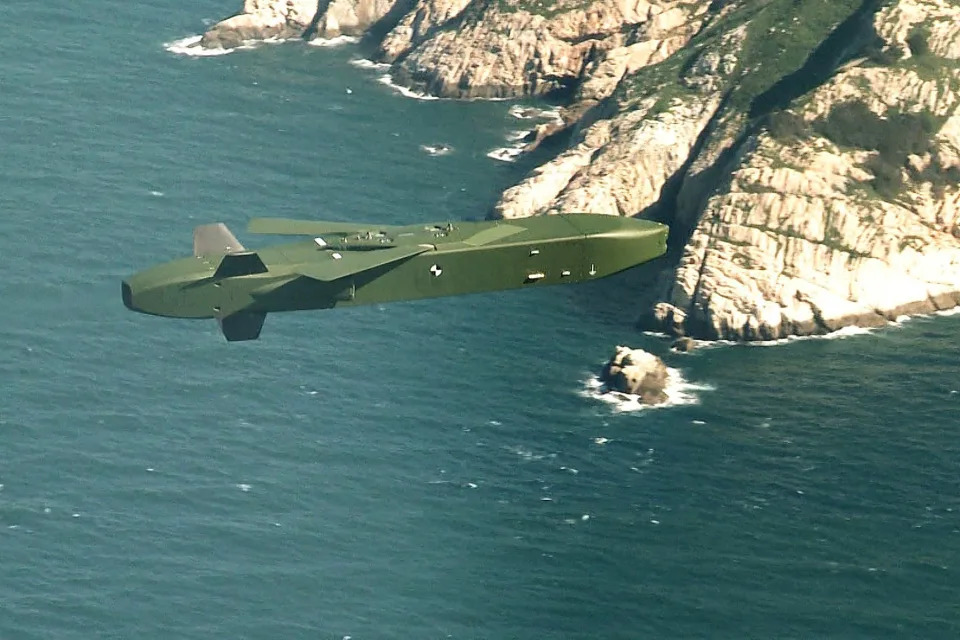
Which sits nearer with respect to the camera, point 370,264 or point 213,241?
point 370,264

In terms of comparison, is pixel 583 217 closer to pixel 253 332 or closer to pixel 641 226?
pixel 641 226

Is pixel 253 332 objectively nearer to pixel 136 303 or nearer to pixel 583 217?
pixel 136 303

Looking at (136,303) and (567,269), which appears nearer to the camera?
(136,303)

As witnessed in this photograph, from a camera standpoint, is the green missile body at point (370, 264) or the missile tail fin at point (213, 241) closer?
the green missile body at point (370, 264)

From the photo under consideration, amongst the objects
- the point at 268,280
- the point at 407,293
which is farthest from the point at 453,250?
the point at 268,280

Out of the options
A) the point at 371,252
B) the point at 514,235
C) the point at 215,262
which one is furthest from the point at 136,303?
the point at 514,235

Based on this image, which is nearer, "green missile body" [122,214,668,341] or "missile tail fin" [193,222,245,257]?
"green missile body" [122,214,668,341]

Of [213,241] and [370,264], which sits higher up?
[213,241]
